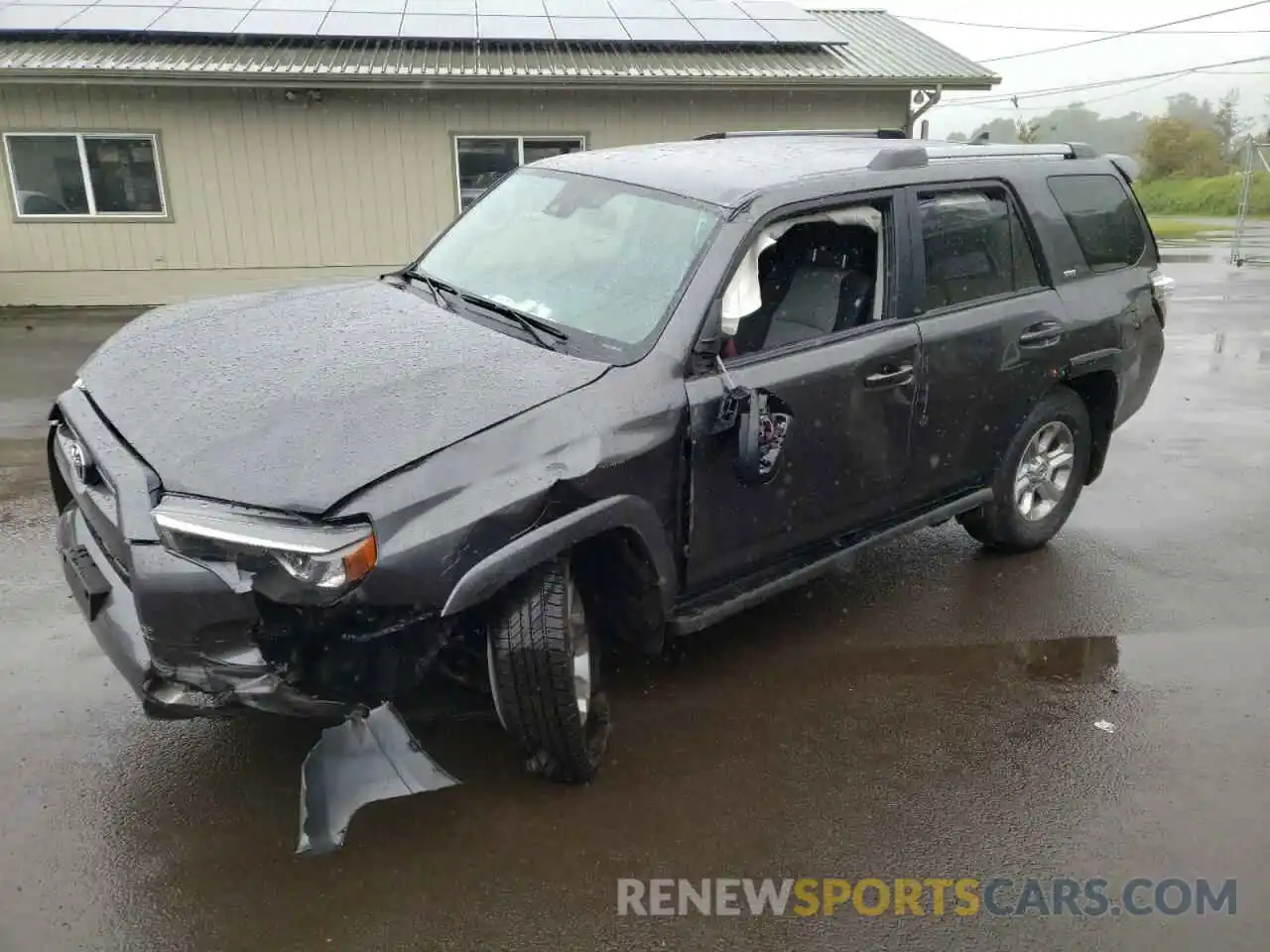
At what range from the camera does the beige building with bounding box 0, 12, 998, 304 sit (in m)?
11.7

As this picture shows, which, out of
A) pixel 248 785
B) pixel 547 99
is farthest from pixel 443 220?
pixel 248 785

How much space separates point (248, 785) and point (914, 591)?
3076 millimetres

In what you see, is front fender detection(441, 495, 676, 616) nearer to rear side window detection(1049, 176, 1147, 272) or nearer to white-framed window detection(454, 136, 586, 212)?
rear side window detection(1049, 176, 1147, 272)

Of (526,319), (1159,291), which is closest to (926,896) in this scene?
(526,319)

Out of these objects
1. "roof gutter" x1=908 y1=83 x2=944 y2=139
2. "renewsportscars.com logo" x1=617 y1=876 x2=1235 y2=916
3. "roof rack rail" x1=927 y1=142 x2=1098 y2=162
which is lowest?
"renewsportscars.com logo" x1=617 y1=876 x2=1235 y2=916

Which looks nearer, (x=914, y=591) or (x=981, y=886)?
(x=981, y=886)

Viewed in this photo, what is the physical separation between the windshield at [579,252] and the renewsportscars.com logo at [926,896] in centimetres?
172

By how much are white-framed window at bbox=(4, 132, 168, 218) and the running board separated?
1104 cm

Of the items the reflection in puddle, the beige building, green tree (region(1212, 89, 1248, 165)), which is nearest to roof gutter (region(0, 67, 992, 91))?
the beige building

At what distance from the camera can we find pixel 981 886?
286 cm

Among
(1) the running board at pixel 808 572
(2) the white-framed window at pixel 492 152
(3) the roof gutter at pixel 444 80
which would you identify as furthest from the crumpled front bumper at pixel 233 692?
(2) the white-framed window at pixel 492 152

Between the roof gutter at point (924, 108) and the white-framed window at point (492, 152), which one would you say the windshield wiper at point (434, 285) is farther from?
the roof gutter at point (924, 108)

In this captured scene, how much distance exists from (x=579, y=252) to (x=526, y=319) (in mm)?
447

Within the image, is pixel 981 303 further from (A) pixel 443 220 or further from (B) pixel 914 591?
(A) pixel 443 220
